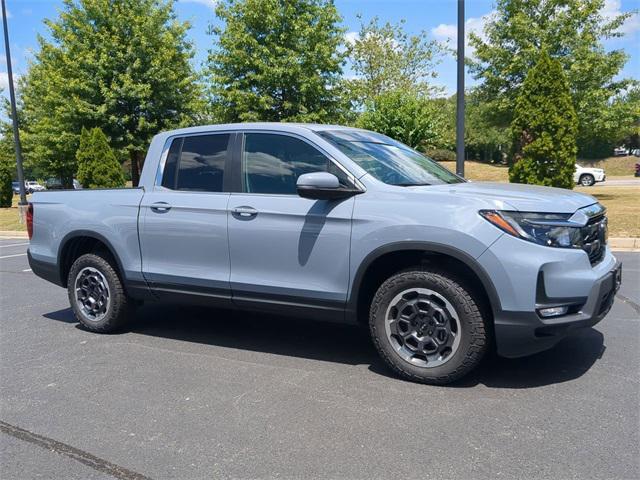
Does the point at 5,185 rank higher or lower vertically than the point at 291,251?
higher

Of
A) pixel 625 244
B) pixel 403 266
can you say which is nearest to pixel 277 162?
pixel 403 266

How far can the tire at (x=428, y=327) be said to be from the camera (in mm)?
3787

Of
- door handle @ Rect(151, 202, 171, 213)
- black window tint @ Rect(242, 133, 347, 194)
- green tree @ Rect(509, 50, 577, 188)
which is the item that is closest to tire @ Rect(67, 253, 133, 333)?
door handle @ Rect(151, 202, 171, 213)

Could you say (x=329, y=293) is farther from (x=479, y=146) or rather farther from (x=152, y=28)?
(x=479, y=146)

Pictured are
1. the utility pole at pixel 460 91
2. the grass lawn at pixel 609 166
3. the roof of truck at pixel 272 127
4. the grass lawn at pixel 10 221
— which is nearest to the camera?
the roof of truck at pixel 272 127

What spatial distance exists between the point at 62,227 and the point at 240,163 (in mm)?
2141

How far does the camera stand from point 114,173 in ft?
65.2

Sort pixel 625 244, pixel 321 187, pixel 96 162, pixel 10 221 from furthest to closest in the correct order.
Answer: pixel 10 221
pixel 96 162
pixel 625 244
pixel 321 187

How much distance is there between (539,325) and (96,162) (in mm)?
18671

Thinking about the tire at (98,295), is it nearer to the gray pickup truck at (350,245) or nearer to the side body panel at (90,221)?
the gray pickup truck at (350,245)

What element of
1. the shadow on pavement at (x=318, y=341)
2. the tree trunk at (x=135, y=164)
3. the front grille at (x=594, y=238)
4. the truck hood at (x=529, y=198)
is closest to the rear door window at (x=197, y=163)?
the shadow on pavement at (x=318, y=341)

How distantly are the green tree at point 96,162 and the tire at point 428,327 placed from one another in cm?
1743

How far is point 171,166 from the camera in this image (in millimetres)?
5176

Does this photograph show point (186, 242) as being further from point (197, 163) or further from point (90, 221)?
point (90, 221)
